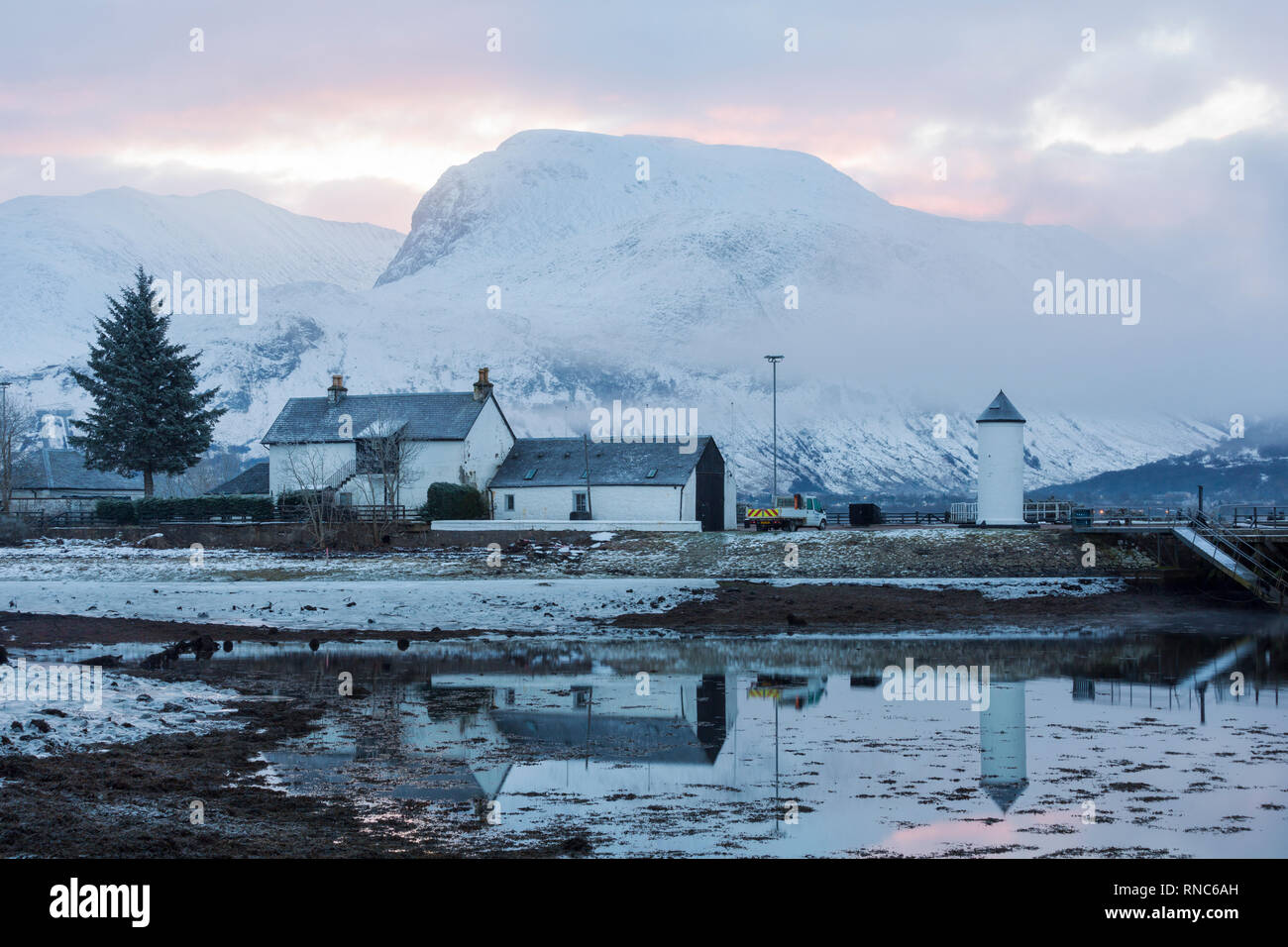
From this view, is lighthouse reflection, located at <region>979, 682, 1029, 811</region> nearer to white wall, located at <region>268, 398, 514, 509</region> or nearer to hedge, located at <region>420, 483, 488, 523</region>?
hedge, located at <region>420, 483, 488, 523</region>

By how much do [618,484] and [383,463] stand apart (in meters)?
14.2

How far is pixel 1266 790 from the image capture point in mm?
17594

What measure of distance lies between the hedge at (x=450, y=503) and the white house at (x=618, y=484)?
307 cm

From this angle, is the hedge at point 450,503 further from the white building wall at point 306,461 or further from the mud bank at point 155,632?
the mud bank at point 155,632

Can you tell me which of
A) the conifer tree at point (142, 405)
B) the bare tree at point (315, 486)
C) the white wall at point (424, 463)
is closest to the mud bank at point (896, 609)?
the bare tree at point (315, 486)

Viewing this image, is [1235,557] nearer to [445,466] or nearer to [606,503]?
[606,503]

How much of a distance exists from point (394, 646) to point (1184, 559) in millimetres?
35122

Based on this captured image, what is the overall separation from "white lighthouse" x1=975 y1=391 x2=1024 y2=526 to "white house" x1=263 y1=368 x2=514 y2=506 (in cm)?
3190

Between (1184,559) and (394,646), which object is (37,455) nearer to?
(394,646)

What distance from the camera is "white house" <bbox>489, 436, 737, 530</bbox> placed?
250ft

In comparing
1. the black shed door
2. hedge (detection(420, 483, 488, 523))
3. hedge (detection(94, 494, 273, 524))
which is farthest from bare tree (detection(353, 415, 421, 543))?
the black shed door

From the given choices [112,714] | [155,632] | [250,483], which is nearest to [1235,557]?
[155,632]

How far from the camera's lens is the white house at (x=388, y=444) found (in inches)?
3169

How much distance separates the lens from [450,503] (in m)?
76.0
